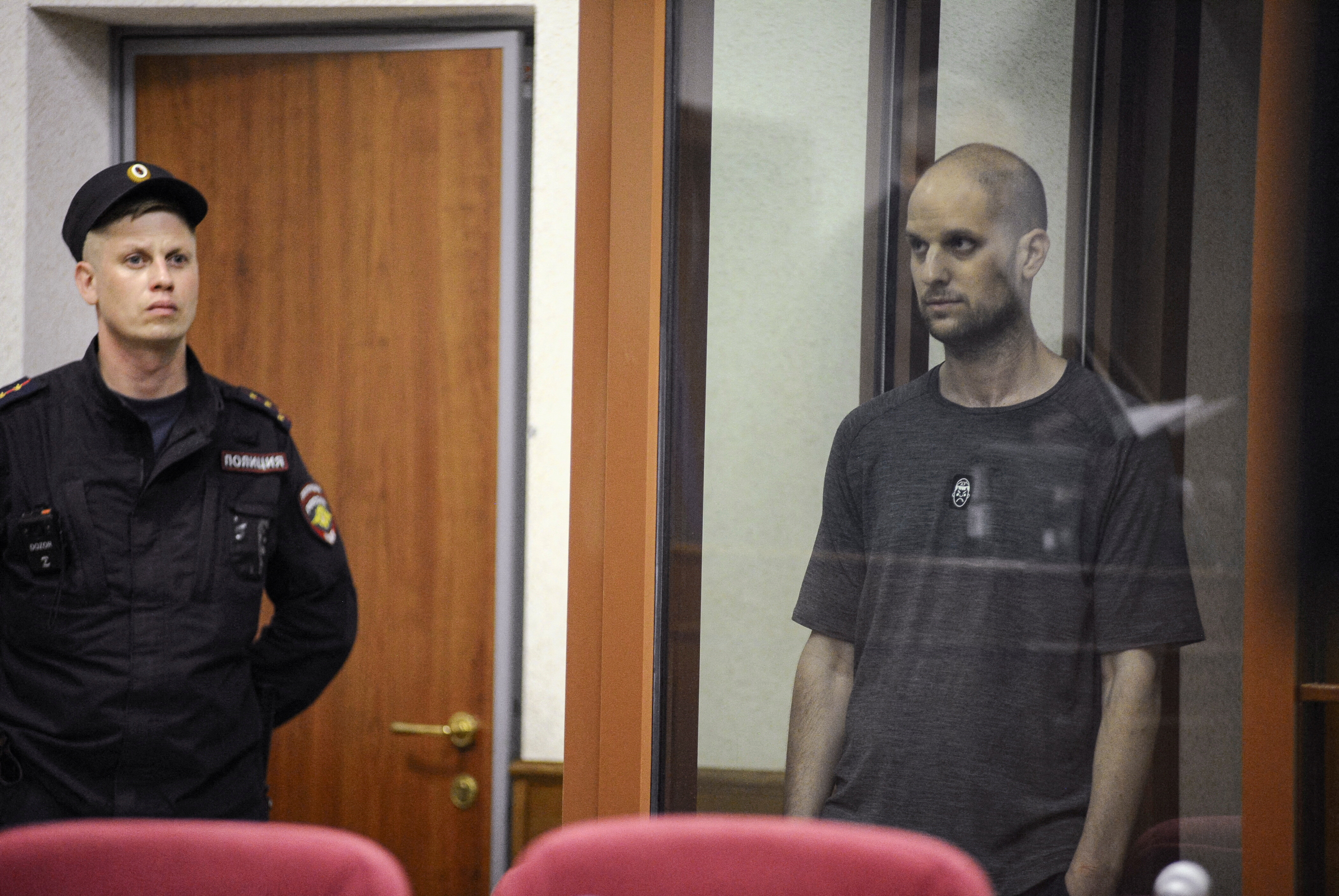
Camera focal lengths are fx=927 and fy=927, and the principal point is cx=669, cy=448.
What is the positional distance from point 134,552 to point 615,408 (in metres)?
0.75

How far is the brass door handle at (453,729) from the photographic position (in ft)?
5.96

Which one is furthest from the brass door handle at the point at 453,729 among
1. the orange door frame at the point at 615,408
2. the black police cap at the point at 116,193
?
the black police cap at the point at 116,193

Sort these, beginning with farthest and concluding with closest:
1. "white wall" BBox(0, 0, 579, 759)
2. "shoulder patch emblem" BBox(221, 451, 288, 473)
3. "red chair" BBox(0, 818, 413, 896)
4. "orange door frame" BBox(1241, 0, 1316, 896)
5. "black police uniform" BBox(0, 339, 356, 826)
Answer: "white wall" BBox(0, 0, 579, 759)
"shoulder patch emblem" BBox(221, 451, 288, 473)
"black police uniform" BBox(0, 339, 356, 826)
"orange door frame" BBox(1241, 0, 1316, 896)
"red chair" BBox(0, 818, 413, 896)

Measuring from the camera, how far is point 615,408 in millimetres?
1262

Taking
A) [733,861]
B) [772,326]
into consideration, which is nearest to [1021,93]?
[772,326]

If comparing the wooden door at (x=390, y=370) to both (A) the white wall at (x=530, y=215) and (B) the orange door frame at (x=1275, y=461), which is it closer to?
(A) the white wall at (x=530, y=215)

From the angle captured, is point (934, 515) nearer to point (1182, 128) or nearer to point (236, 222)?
point (1182, 128)

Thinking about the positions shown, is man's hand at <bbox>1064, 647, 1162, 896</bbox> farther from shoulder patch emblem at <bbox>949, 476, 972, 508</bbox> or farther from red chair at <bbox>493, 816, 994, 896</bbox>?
red chair at <bbox>493, 816, 994, 896</bbox>

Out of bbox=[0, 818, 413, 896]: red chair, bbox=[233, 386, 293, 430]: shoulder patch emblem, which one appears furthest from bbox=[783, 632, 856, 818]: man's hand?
bbox=[233, 386, 293, 430]: shoulder patch emblem

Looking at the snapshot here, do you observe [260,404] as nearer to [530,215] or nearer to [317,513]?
[317,513]

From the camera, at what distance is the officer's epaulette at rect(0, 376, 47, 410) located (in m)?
1.39

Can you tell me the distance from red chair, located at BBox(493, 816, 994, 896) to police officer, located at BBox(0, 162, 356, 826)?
826 millimetres

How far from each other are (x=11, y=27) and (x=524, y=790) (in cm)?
176

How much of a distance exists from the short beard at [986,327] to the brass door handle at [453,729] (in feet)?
3.94
